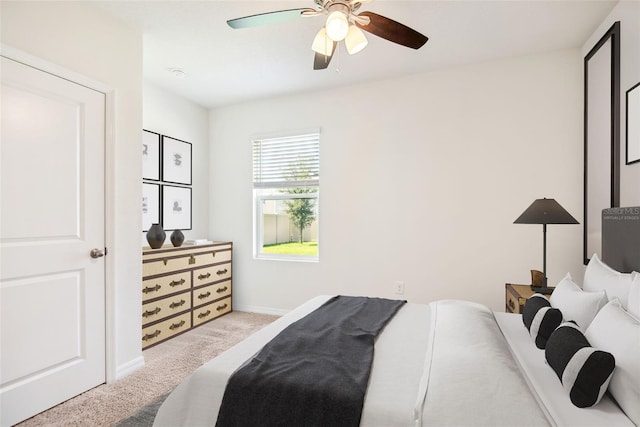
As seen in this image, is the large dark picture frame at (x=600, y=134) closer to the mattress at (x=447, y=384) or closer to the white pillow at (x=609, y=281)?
the white pillow at (x=609, y=281)

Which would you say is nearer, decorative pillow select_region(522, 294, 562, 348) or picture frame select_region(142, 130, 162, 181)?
decorative pillow select_region(522, 294, 562, 348)

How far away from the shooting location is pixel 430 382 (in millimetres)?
1192

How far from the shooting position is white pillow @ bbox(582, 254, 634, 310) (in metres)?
1.49

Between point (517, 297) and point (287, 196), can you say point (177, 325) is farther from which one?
point (517, 297)

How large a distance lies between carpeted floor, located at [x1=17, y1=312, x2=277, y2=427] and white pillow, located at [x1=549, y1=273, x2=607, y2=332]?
92.3 inches

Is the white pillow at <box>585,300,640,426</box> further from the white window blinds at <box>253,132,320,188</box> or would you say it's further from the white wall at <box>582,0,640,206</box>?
the white window blinds at <box>253,132,320,188</box>

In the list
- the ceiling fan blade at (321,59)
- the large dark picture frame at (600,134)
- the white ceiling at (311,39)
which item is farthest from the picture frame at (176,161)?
the large dark picture frame at (600,134)

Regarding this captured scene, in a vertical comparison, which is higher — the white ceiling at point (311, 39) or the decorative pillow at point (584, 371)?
the white ceiling at point (311, 39)

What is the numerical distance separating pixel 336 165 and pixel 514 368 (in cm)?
281

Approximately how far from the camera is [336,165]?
12.3 feet

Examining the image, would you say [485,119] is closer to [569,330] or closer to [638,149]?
[638,149]

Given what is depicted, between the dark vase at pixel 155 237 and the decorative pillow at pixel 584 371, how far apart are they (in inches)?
126

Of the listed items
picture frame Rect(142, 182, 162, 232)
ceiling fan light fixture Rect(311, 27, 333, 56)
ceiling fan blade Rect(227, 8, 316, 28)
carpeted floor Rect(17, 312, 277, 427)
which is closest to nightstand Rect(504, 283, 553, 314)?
ceiling fan light fixture Rect(311, 27, 333, 56)

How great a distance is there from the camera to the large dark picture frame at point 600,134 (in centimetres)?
232
